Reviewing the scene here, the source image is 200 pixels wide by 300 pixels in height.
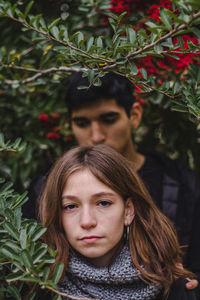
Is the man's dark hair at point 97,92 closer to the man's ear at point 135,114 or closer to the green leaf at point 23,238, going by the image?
the man's ear at point 135,114

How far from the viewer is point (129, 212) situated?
166 cm

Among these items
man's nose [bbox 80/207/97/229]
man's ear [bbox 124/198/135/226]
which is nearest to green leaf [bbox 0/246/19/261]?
man's nose [bbox 80/207/97/229]

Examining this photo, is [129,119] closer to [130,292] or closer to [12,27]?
[12,27]

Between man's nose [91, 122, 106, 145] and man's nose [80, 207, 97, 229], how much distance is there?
25.3 inches

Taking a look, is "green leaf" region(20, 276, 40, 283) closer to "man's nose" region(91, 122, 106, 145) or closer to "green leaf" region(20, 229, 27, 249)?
"green leaf" region(20, 229, 27, 249)

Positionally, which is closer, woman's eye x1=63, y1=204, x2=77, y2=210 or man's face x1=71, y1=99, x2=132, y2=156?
woman's eye x1=63, y1=204, x2=77, y2=210

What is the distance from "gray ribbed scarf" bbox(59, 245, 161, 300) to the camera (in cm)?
151

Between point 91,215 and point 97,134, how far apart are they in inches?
27.2

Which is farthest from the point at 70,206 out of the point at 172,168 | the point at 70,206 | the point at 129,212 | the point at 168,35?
the point at 172,168

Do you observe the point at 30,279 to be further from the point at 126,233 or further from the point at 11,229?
the point at 126,233

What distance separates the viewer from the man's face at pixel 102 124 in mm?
2066

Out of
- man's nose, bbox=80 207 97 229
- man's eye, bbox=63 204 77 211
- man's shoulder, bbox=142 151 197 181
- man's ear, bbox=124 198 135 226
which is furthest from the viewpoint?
man's shoulder, bbox=142 151 197 181

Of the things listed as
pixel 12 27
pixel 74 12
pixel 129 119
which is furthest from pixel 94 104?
pixel 12 27

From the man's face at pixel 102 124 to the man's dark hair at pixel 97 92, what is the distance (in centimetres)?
3
